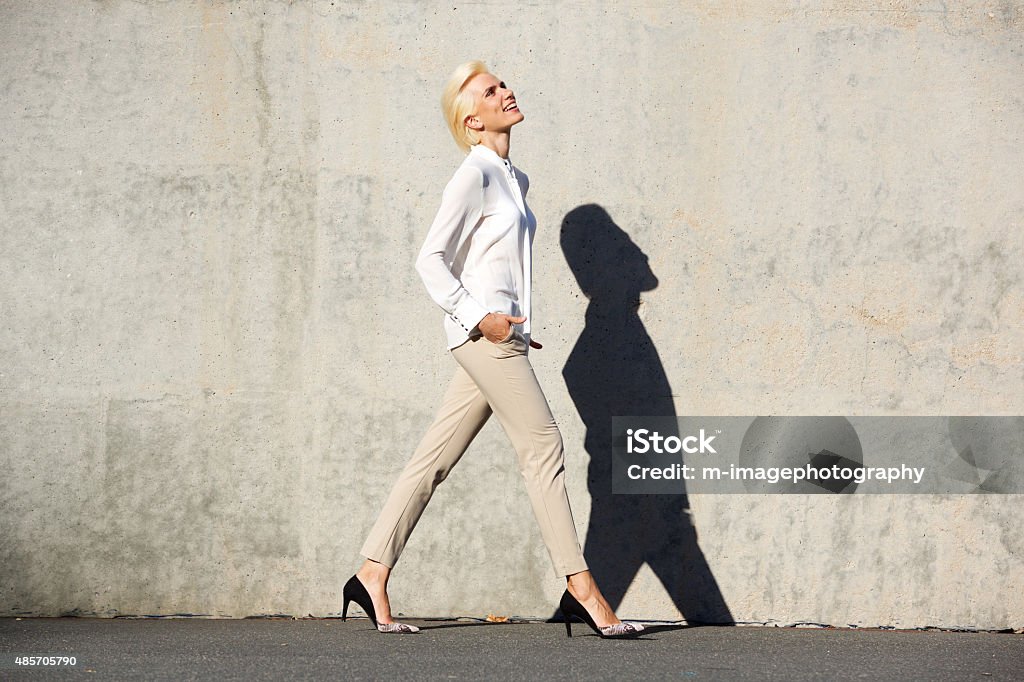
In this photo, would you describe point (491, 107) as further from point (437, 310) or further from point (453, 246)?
point (437, 310)

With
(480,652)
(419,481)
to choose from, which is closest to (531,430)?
(419,481)

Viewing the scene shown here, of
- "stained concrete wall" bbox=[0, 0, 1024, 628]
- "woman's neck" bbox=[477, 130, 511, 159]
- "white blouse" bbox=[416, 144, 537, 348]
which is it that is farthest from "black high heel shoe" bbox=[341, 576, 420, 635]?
"woman's neck" bbox=[477, 130, 511, 159]

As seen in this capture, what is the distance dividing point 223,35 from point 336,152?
659mm

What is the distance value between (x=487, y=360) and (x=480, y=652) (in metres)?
0.94

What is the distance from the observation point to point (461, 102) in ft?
13.2

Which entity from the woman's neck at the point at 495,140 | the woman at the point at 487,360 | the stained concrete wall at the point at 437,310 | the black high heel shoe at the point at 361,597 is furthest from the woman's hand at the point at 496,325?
the black high heel shoe at the point at 361,597

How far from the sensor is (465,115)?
4.01 meters

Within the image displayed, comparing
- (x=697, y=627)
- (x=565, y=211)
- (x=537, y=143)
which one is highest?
(x=537, y=143)

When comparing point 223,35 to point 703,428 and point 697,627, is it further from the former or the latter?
point 697,627

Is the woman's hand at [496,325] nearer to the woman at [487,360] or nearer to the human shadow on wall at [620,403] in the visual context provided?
the woman at [487,360]

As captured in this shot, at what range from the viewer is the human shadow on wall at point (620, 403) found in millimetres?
4473

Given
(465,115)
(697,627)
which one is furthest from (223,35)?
(697,627)

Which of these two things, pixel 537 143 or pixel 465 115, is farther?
pixel 537 143

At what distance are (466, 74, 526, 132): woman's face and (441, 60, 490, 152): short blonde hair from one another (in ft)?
0.07
